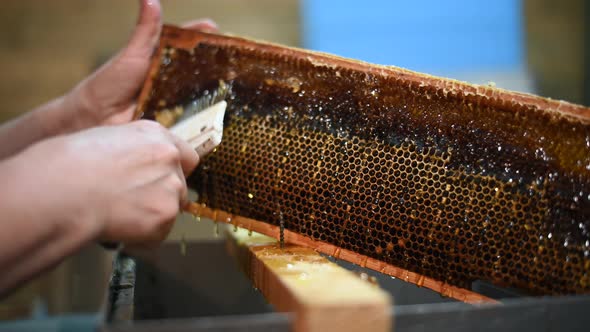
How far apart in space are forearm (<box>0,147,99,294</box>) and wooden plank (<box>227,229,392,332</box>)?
0.30 m

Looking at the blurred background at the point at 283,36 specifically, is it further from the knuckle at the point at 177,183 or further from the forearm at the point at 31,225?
the forearm at the point at 31,225

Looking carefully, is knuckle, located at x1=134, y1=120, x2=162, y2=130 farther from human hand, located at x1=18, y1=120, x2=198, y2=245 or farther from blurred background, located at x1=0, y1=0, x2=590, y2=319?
blurred background, located at x1=0, y1=0, x2=590, y2=319

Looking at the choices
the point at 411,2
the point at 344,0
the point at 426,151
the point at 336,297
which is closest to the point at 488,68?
the point at 411,2

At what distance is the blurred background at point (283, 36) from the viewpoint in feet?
8.96

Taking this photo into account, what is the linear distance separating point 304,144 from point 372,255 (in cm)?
30

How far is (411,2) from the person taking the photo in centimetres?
284

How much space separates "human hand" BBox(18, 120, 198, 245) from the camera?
0.63 meters

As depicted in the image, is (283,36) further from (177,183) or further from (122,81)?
(177,183)

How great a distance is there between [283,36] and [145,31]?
1.77 m

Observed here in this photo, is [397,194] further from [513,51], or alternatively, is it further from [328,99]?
[513,51]

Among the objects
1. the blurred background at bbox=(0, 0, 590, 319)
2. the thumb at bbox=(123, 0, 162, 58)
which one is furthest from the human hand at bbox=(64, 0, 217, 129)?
the blurred background at bbox=(0, 0, 590, 319)

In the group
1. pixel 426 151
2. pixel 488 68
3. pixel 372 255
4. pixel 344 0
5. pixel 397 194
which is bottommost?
pixel 372 255

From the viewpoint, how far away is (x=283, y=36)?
293 cm

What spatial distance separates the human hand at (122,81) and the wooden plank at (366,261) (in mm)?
483
